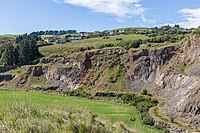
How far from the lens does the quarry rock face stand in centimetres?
4547

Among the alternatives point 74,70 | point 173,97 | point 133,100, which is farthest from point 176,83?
point 74,70

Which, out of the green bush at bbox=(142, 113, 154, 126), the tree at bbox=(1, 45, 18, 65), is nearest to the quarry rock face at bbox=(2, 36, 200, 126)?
the green bush at bbox=(142, 113, 154, 126)

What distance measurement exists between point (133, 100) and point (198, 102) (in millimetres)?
15731

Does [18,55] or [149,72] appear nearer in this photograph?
[149,72]

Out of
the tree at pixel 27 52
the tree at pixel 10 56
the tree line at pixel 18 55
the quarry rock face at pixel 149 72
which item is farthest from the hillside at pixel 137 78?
the tree at pixel 27 52

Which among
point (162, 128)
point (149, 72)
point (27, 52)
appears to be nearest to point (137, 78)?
point (149, 72)

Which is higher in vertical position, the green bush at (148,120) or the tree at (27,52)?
the tree at (27,52)

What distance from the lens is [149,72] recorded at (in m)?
64.6

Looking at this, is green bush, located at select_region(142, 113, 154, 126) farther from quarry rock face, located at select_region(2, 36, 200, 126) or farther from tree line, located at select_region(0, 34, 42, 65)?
tree line, located at select_region(0, 34, 42, 65)

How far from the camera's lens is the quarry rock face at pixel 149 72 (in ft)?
149

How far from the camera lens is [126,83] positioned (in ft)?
210

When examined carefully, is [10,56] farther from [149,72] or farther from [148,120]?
[148,120]

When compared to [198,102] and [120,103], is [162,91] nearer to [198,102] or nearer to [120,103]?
[120,103]

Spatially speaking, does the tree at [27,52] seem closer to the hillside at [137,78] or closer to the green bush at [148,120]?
the hillside at [137,78]
